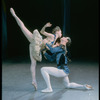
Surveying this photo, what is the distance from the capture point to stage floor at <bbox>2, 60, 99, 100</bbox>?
141 inches

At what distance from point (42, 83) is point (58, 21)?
4346 mm

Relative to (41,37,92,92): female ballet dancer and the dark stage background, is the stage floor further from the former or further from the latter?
the dark stage background

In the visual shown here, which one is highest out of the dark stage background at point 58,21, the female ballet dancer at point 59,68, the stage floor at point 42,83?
Answer: the dark stage background at point 58,21

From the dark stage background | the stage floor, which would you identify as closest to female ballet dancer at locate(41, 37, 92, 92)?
the stage floor

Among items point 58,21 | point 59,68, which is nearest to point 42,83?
point 59,68

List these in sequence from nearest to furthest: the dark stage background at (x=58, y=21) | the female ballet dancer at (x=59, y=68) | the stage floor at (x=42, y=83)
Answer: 1. the stage floor at (x=42, y=83)
2. the female ballet dancer at (x=59, y=68)
3. the dark stage background at (x=58, y=21)

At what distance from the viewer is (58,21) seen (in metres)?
8.41

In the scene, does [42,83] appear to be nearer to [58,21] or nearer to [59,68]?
[59,68]

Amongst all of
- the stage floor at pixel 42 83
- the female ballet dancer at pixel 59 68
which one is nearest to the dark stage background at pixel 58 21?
the stage floor at pixel 42 83

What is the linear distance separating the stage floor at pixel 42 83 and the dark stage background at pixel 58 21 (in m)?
2.35

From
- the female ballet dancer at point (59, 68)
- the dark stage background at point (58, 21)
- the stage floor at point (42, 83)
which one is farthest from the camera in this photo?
the dark stage background at point (58, 21)

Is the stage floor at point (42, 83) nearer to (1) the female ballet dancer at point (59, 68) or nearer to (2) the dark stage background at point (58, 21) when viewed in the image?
(1) the female ballet dancer at point (59, 68)

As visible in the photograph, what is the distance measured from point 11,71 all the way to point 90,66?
1.80m

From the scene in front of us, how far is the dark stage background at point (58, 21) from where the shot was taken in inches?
331
